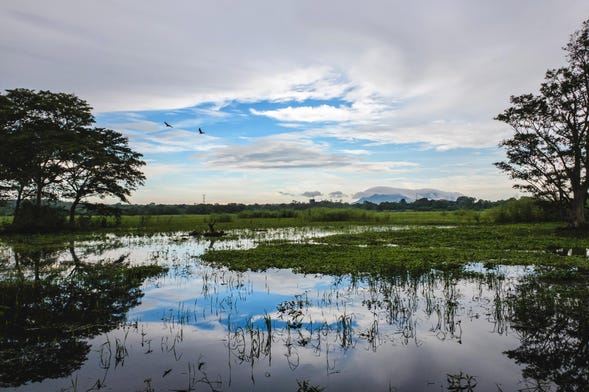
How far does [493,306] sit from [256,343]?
614 centimetres

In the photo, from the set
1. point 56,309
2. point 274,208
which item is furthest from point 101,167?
point 274,208

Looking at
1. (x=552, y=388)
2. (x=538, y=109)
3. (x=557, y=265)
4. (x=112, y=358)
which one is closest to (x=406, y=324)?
(x=552, y=388)

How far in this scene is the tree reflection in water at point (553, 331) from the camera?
5605mm

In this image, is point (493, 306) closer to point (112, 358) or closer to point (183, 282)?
point (112, 358)

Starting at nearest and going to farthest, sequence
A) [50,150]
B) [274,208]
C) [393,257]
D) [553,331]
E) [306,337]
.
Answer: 1. [553,331]
2. [306,337]
3. [393,257]
4. [50,150]
5. [274,208]

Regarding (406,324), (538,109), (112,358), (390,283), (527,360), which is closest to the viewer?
(527,360)

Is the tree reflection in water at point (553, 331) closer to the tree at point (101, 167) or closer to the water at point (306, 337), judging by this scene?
the water at point (306, 337)

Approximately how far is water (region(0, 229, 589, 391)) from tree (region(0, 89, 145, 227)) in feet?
80.9

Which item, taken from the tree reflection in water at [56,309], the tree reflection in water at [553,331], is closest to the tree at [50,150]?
the tree reflection in water at [56,309]

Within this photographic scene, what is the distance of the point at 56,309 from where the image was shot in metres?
9.22

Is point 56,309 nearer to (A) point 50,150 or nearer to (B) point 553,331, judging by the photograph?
(B) point 553,331

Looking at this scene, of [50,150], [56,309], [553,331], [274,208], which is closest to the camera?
[553,331]

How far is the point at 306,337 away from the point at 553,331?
4980 mm

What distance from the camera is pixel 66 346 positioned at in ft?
22.8
